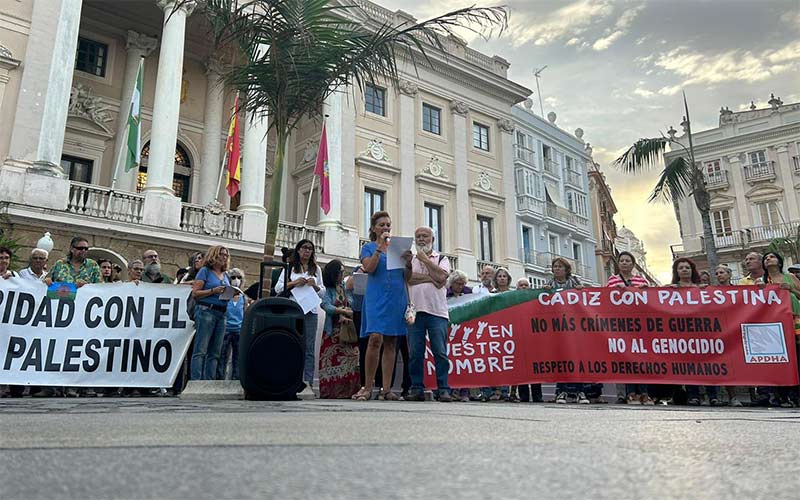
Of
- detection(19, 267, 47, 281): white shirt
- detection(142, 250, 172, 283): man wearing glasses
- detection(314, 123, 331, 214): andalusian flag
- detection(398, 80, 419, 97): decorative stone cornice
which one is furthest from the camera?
detection(398, 80, 419, 97): decorative stone cornice

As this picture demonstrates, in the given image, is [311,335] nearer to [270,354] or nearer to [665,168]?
[270,354]

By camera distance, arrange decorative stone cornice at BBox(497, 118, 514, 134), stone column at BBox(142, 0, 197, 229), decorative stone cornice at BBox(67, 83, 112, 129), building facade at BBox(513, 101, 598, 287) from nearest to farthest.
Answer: stone column at BBox(142, 0, 197, 229)
decorative stone cornice at BBox(67, 83, 112, 129)
decorative stone cornice at BBox(497, 118, 514, 134)
building facade at BBox(513, 101, 598, 287)

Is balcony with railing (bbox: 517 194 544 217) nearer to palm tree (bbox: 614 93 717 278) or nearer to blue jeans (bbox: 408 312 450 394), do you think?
palm tree (bbox: 614 93 717 278)

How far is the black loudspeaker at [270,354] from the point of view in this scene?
15.3 feet

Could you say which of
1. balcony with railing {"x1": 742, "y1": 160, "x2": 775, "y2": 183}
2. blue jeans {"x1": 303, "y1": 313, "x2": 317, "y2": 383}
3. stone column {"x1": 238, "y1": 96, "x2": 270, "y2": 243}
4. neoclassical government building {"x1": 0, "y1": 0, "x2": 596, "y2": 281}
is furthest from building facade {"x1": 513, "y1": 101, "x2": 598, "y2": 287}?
blue jeans {"x1": 303, "y1": 313, "x2": 317, "y2": 383}

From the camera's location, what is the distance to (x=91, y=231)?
1344 cm

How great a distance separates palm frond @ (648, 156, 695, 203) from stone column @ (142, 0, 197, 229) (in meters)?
12.2

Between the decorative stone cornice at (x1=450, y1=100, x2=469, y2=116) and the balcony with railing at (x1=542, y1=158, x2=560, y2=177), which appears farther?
the balcony with railing at (x1=542, y1=158, x2=560, y2=177)

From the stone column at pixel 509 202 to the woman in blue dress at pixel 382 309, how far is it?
1819cm

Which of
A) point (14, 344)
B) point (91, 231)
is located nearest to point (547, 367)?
point (14, 344)

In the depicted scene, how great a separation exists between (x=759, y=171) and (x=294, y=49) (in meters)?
37.7

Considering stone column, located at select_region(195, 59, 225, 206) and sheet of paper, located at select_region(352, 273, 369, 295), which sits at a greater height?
stone column, located at select_region(195, 59, 225, 206)

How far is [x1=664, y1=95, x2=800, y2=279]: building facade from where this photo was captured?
35.4 meters

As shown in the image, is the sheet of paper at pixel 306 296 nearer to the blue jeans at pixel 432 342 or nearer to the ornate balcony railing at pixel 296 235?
the blue jeans at pixel 432 342
